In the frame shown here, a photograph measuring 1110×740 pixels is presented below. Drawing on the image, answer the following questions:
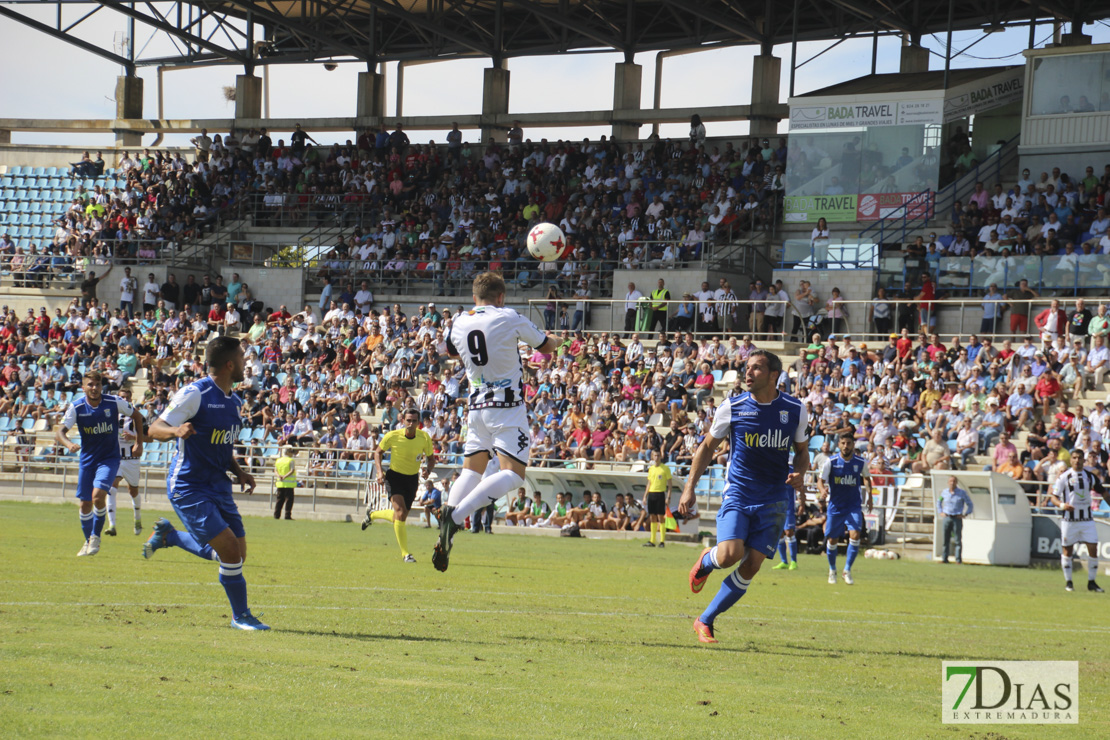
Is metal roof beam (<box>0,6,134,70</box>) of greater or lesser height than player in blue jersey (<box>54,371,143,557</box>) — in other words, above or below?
above

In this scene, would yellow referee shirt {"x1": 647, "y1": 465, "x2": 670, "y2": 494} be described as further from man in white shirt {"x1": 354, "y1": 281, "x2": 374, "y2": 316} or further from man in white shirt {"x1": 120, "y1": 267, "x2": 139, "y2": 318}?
man in white shirt {"x1": 120, "y1": 267, "x2": 139, "y2": 318}

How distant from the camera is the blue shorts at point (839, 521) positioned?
57.9 feet

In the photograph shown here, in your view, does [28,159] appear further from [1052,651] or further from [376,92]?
[1052,651]

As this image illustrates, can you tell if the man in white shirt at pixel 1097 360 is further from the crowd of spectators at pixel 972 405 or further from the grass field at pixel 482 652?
the grass field at pixel 482 652

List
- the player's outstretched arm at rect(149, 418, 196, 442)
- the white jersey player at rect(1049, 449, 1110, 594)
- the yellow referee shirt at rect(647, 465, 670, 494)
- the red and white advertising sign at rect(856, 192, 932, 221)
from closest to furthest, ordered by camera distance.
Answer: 1. the player's outstretched arm at rect(149, 418, 196, 442)
2. the white jersey player at rect(1049, 449, 1110, 594)
3. the yellow referee shirt at rect(647, 465, 670, 494)
4. the red and white advertising sign at rect(856, 192, 932, 221)

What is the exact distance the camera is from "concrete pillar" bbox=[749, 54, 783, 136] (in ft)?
141

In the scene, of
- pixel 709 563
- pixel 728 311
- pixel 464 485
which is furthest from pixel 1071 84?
pixel 464 485

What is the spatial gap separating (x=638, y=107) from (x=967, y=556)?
25985mm

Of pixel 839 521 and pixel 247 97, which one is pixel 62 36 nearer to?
pixel 247 97

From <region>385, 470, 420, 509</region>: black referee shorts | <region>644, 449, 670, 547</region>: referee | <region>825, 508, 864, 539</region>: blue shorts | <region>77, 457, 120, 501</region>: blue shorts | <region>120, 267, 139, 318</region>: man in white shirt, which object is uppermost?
<region>120, 267, 139, 318</region>: man in white shirt

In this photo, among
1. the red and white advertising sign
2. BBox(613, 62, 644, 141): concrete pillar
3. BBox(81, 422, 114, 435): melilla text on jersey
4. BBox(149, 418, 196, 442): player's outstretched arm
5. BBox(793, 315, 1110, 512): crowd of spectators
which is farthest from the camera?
BBox(613, 62, 644, 141): concrete pillar

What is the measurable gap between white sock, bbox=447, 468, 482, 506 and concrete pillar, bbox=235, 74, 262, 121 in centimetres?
4424

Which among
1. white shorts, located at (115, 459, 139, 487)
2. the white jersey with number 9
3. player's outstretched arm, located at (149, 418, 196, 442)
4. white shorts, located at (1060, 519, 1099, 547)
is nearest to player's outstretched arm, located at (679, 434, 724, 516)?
the white jersey with number 9

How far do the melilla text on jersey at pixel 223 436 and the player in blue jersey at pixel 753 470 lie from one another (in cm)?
336
